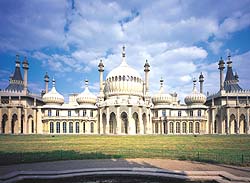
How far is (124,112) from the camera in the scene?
54250 millimetres

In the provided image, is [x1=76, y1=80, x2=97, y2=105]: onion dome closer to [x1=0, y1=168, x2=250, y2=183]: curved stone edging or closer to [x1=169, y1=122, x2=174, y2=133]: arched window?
[x1=169, y1=122, x2=174, y2=133]: arched window

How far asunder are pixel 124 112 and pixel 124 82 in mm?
9218

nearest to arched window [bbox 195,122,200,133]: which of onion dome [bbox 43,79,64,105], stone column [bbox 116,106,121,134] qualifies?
stone column [bbox 116,106,121,134]

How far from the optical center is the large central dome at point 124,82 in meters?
59.0

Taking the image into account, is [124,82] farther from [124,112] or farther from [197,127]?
[197,127]

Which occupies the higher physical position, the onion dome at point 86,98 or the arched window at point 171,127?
the onion dome at point 86,98

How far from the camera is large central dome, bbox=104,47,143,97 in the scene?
59.0 meters

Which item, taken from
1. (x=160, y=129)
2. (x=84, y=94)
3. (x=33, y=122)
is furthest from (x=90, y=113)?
(x=160, y=129)

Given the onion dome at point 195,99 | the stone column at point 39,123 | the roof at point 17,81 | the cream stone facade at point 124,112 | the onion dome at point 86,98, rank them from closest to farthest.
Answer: the cream stone facade at point 124,112
the stone column at point 39,123
the onion dome at point 195,99
the onion dome at point 86,98
the roof at point 17,81

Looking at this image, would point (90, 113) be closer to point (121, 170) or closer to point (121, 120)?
point (121, 120)

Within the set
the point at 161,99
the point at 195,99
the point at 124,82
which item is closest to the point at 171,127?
the point at 161,99

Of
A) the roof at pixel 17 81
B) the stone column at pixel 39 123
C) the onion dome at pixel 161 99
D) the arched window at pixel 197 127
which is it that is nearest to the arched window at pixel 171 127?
the arched window at pixel 197 127

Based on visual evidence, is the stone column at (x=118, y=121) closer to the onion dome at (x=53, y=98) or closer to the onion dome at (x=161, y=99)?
the onion dome at (x=161, y=99)

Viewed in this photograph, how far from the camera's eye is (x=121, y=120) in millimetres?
56219
